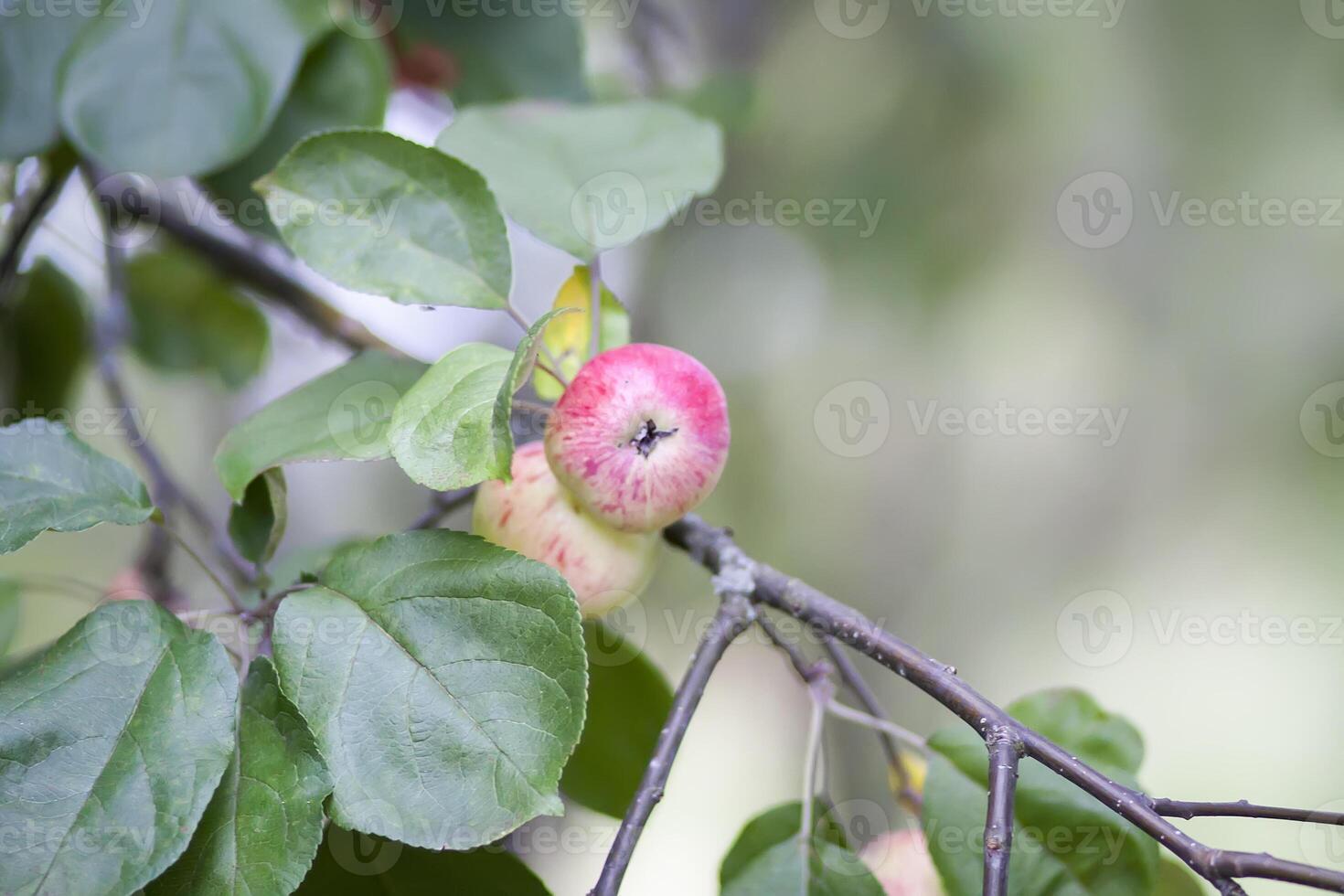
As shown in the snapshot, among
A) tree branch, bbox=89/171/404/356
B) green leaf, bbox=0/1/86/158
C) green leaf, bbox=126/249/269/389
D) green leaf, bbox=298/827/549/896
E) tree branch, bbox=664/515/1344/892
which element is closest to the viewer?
tree branch, bbox=664/515/1344/892

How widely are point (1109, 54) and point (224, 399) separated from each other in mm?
1221

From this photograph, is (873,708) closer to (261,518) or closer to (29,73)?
(261,518)

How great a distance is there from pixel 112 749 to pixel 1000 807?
0.94 feet

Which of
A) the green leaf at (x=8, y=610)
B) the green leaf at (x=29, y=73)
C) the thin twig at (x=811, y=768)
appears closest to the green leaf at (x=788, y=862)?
the thin twig at (x=811, y=768)

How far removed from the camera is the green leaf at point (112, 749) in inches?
10.8

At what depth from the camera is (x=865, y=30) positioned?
1.18m

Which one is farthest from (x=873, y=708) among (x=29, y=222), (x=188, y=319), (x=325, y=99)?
(x=188, y=319)

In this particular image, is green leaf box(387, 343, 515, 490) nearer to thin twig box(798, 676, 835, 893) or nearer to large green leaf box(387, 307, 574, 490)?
large green leaf box(387, 307, 574, 490)

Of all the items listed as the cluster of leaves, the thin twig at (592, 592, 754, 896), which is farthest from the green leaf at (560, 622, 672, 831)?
the thin twig at (592, 592, 754, 896)

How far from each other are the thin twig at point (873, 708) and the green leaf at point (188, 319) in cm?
62

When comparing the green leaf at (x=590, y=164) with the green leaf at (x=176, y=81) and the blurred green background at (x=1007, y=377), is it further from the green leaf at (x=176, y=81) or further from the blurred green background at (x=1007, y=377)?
the blurred green background at (x=1007, y=377)

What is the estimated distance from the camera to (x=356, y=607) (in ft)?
1.09

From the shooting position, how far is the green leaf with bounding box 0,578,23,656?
1.39 feet

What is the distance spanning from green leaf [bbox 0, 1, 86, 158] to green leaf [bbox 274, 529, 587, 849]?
34 cm
